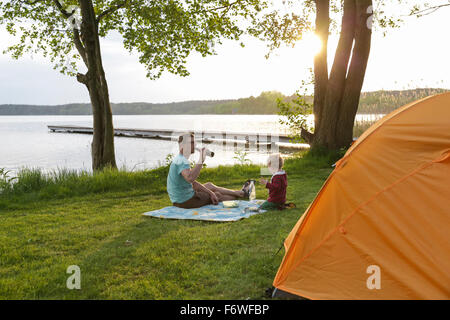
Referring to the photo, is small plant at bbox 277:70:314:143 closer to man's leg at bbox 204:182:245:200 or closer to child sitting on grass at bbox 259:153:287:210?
man's leg at bbox 204:182:245:200

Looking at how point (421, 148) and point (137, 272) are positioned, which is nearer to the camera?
point (421, 148)

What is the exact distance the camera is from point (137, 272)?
422 cm

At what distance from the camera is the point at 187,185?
277 inches

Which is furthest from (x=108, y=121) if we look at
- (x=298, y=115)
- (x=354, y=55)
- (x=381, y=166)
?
(x=381, y=166)

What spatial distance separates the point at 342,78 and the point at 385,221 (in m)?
9.25

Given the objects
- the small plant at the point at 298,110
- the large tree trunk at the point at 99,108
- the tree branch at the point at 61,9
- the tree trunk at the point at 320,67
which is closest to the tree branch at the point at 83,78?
the large tree trunk at the point at 99,108

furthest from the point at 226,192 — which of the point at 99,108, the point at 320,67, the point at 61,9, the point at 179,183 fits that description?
the point at 61,9

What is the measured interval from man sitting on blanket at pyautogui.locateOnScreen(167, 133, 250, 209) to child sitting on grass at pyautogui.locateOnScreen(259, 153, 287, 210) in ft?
3.71

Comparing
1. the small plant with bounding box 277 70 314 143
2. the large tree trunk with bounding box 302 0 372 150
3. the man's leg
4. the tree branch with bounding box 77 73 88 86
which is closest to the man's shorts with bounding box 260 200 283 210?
the man's leg

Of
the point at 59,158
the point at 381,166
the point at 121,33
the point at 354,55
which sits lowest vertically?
the point at 59,158

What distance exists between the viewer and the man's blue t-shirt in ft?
22.1

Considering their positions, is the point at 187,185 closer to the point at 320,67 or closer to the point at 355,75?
the point at 355,75
